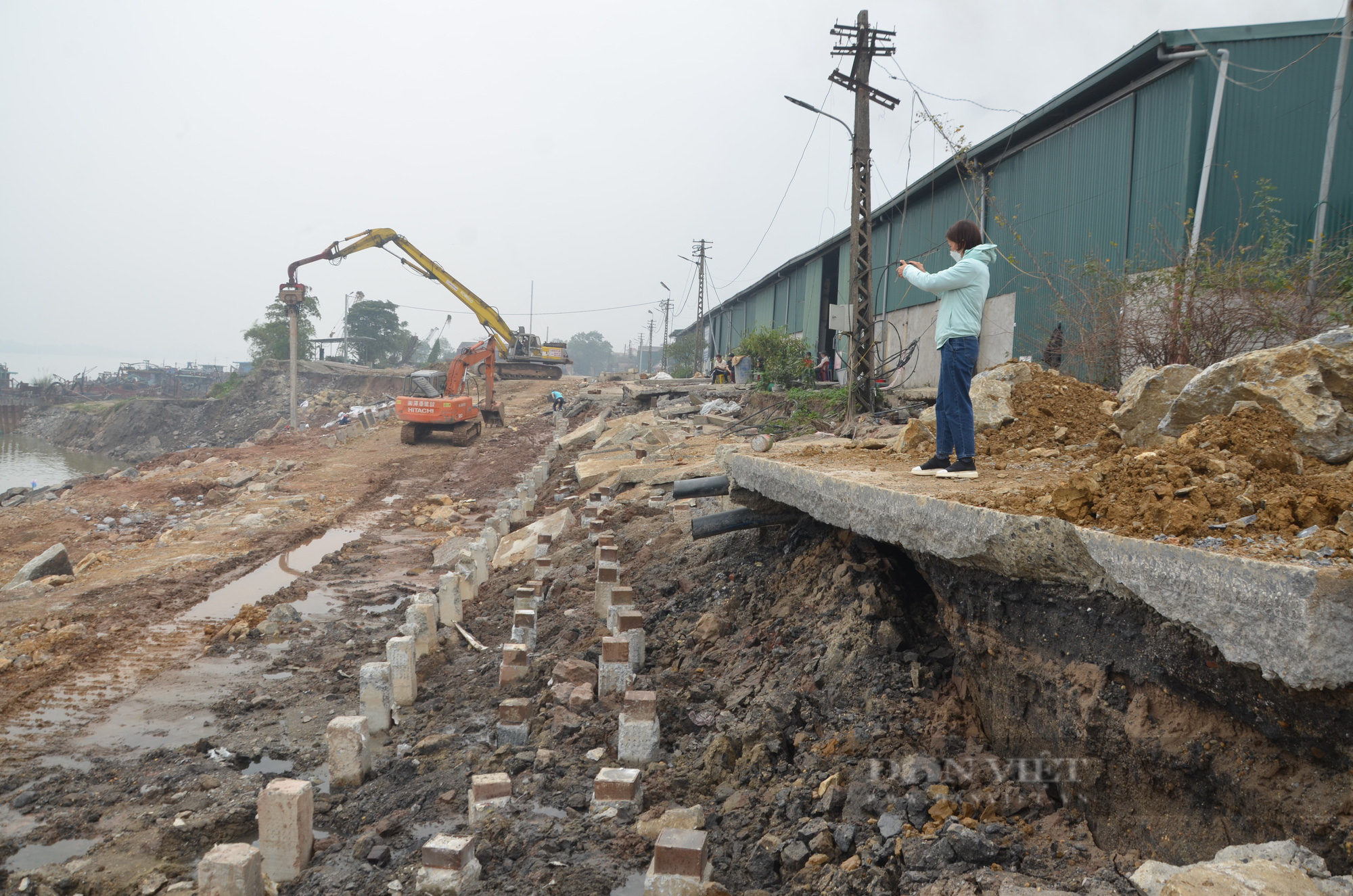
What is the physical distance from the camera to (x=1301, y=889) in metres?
1.70

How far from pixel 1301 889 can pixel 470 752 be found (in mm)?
3677

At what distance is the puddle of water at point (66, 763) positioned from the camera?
206 inches

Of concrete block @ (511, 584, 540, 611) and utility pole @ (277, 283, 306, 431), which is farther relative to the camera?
utility pole @ (277, 283, 306, 431)

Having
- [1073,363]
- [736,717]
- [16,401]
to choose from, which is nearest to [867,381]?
[1073,363]

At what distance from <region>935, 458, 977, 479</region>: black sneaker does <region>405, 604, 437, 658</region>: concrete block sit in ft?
13.7

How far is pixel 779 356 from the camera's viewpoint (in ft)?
58.7

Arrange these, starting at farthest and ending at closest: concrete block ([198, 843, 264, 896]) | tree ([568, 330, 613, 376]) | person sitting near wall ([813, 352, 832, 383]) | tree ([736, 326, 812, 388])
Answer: tree ([568, 330, 613, 376]), person sitting near wall ([813, 352, 832, 383]), tree ([736, 326, 812, 388]), concrete block ([198, 843, 264, 896])

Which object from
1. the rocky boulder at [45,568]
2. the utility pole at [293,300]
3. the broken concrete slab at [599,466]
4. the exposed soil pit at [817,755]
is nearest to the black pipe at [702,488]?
the exposed soil pit at [817,755]

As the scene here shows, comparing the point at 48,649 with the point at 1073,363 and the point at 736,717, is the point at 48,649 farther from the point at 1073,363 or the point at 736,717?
the point at 1073,363

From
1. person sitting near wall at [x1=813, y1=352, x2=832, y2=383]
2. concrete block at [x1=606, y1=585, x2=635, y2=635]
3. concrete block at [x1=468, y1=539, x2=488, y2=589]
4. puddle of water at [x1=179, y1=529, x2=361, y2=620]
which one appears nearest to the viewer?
concrete block at [x1=606, y1=585, x2=635, y2=635]

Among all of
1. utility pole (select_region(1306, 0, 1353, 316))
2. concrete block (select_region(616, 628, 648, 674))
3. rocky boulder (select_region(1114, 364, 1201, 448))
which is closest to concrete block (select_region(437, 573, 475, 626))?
concrete block (select_region(616, 628, 648, 674))

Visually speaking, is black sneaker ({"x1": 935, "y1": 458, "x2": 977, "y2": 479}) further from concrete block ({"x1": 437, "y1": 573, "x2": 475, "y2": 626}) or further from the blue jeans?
concrete block ({"x1": 437, "y1": 573, "x2": 475, "y2": 626})

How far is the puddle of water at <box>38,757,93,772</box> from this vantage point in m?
5.23

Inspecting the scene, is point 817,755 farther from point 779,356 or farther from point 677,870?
point 779,356
